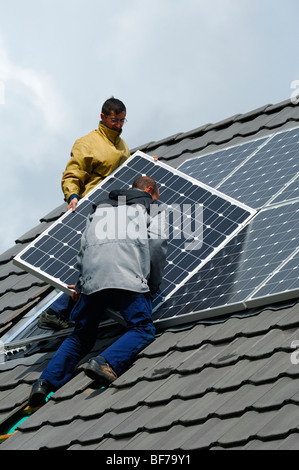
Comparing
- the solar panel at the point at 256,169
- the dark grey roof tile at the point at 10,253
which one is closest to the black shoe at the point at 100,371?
the solar panel at the point at 256,169

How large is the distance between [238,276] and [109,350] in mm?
1211

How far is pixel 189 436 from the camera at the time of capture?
6.11 meters

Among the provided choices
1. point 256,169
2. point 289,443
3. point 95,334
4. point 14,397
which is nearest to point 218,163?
point 256,169

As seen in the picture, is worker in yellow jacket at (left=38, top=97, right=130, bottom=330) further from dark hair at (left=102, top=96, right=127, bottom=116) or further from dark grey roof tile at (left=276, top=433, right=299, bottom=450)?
dark grey roof tile at (left=276, top=433, right=299, bottom=450)

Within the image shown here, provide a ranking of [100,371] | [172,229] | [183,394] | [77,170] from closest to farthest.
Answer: [183,394] → [100,371] → [172,229] → [77,170]

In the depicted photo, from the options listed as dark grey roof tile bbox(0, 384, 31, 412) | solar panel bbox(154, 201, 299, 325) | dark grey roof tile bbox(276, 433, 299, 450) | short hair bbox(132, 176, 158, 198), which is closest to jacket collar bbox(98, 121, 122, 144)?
short hair bbox(132, 176, 158, 198)

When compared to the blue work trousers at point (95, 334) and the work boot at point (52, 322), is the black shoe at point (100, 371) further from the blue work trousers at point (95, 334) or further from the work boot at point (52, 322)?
the work boot at point (52, 322)

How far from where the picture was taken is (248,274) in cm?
793

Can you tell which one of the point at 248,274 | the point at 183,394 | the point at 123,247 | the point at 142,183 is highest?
the point at 142,183

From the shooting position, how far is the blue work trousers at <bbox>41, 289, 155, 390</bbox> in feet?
25.0

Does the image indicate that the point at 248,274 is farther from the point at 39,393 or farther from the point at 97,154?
the point at 97,154

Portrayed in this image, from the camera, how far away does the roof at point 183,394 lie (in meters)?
5.98

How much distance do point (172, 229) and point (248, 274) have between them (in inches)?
46.6

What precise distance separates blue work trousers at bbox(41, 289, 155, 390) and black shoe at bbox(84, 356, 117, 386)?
0.07 m
